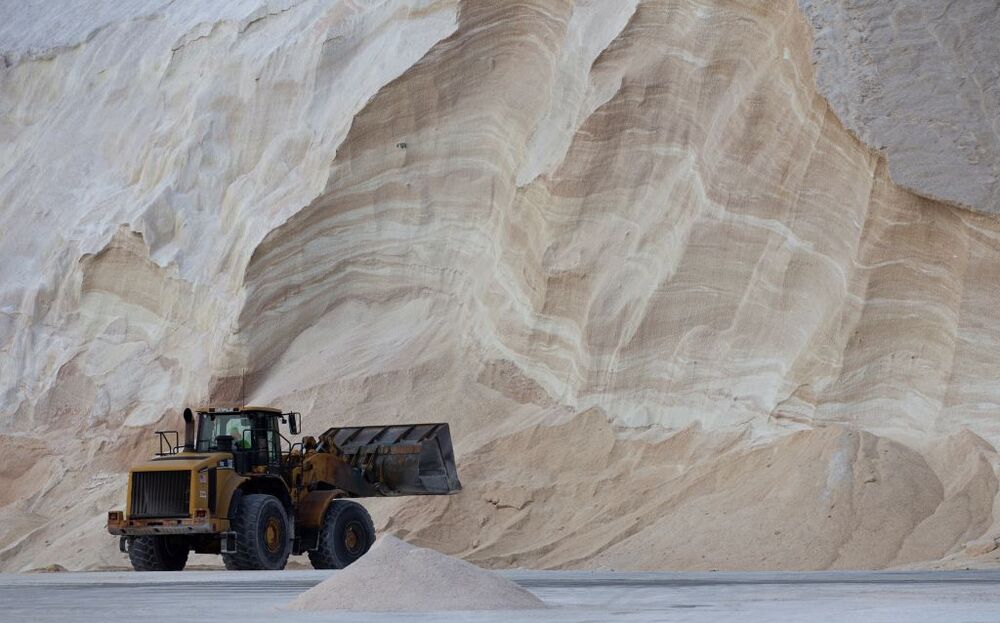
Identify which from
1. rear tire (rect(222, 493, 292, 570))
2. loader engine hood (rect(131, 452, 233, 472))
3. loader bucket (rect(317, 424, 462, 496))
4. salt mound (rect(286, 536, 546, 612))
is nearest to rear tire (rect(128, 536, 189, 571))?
loader engine hood (rect(131, 452, 233, 472))

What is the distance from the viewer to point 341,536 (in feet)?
64.7

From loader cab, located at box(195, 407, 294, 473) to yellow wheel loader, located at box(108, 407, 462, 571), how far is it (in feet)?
0.04

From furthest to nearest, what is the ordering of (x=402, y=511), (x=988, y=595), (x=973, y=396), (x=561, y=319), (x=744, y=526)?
(x=561, y=319)
(x=402, y=511)
(x=973, y=396)
(x=744, y=526)
(x=988, y=595)

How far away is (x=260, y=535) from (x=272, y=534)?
43cm

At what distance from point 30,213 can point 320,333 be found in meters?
10.9

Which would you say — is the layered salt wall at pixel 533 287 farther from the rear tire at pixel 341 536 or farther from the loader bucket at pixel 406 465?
the rear tire at pixel 341 536

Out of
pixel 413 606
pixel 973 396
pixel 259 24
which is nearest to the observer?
pixel 413 606

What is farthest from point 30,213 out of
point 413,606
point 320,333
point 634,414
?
point 413,606

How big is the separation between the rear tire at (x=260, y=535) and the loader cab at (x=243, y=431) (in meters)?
0.65

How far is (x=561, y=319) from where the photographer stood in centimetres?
2552

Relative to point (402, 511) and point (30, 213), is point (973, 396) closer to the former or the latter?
point (402, 511)

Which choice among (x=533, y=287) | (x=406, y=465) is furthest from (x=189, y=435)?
(x=533, y=287)

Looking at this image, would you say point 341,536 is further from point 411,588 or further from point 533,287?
point 411,588

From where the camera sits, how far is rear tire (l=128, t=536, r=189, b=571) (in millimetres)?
19078
